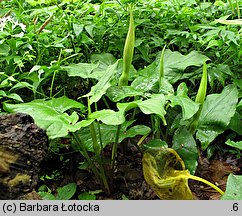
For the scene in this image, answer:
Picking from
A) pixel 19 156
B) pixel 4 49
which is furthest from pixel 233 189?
pixel 4 49

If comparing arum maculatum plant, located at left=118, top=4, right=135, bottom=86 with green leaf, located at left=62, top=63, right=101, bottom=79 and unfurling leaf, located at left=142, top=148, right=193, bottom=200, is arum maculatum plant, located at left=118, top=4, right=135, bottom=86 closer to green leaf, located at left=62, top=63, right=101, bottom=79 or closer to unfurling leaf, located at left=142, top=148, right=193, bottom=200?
green leaf, located at left=62, top=63, right=101, bottom=79

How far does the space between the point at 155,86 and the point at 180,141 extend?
9.1 inches

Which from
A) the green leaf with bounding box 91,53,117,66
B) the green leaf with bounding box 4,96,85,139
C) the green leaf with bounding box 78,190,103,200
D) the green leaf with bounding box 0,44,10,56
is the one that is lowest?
the green leaf with bounding box 78,190,103,200

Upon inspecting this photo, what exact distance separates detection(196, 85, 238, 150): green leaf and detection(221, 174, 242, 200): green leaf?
370mm

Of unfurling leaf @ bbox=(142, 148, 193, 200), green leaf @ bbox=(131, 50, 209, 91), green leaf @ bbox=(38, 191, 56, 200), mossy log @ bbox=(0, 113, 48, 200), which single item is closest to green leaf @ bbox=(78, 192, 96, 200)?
green leaf @ bbox=(38, 191, 56, 200)

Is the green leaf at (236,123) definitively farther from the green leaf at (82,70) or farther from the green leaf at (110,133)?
the green leaf at (82,70)

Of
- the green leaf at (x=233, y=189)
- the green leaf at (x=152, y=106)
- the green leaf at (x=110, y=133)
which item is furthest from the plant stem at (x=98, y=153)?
the green leaf at (x=233, y=189)

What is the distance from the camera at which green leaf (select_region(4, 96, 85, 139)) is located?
115cm

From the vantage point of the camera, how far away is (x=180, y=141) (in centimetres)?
146

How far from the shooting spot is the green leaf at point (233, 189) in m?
1.09

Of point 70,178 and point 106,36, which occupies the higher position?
point 106,36
